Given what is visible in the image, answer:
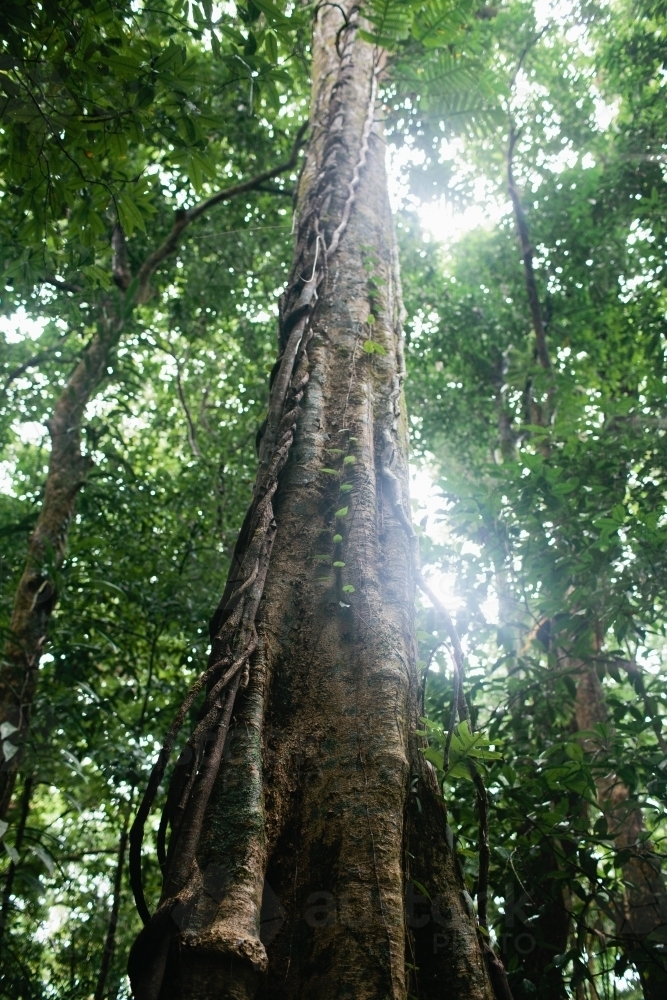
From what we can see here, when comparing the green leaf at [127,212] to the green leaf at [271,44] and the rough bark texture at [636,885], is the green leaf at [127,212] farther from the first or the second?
the rough bark texture at [636,885]

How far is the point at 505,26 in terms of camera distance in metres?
6.17

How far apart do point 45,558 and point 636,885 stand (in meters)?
2.74

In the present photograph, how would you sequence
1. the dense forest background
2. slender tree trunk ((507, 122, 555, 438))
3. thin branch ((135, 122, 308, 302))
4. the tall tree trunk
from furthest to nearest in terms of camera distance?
slender tree trunk ((507, 122, 555, 438))
thin branch ((135, 122, 308, 302))
the dense forest background
the tall tree trunk

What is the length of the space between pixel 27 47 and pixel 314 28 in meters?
2.18

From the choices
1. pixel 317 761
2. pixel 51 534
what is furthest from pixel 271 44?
pixel 317 761

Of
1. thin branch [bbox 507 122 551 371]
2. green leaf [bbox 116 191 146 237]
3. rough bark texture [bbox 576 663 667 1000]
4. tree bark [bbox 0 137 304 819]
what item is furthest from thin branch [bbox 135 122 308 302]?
rough bark texture [bbox 576 663 667 1000]

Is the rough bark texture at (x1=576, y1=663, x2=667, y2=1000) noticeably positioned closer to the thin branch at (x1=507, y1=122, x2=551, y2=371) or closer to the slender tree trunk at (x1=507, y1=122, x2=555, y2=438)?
the slender tree trunk at (x1=507, y1=122, x2=555, y2=438)

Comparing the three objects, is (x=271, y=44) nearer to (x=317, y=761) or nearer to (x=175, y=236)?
(x=175, y=236)

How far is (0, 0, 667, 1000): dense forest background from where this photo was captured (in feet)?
7.39

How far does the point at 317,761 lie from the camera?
4.83ft

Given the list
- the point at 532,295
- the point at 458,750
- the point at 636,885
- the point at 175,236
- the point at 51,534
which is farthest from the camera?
the point at 532,295

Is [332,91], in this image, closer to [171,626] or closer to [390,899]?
[171,626]

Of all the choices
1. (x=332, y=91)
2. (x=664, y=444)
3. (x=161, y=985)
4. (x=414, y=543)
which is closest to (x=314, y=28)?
(x=332, y=91)

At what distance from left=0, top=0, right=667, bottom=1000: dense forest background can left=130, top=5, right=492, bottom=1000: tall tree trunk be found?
0.19 metres
